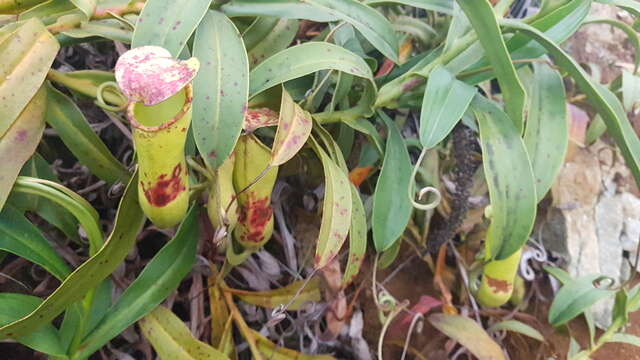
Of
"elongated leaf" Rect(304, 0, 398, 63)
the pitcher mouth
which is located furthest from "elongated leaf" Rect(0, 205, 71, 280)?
"elongated leaf" Rect(304, 0, 398, 63)

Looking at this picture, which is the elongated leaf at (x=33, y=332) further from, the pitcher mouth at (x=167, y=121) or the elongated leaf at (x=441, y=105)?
the elongated leaf at (x=441, y=105)

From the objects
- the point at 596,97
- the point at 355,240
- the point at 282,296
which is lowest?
the point at 282,296

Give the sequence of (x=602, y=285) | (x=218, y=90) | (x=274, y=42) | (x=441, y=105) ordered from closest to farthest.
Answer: (x=218, y=90), (x=441, y=105), (x=274, y=42), (x=602, y=285)

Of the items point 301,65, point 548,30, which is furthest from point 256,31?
point 548,30

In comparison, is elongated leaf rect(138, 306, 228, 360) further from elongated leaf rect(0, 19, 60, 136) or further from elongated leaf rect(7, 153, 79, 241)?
elongated leaf rect(0, 19, 60, 136)

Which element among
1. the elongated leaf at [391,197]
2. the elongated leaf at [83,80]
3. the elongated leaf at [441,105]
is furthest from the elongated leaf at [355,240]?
the elongated leaf at [83,80]

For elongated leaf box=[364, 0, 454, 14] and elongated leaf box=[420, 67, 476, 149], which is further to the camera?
elongated leaf box=[364, 0, 454, 14]

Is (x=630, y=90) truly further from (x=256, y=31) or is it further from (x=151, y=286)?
(x=151, y=286)

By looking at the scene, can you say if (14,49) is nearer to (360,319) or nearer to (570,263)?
(360,319)
